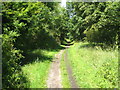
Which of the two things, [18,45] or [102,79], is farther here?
[18,45]

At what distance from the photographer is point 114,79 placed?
307 inches

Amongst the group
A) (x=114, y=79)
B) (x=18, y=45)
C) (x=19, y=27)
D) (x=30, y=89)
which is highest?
(x=19, y=27)

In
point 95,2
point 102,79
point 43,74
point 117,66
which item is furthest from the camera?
point 95,2

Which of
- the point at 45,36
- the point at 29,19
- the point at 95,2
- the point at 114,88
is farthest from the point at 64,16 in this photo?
the point at 114,88

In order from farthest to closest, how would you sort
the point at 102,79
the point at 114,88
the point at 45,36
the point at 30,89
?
the point at 45,36, the point at 102,79, the point at 30,89, the point at 114,88

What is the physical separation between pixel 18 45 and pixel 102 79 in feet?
26.2

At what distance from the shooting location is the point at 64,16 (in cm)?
4138

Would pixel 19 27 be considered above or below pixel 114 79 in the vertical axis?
above

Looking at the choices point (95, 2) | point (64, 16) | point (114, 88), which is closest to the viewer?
point (114, 88)

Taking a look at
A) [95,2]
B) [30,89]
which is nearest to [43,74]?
[30,89]

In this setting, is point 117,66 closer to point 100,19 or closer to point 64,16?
point 100,19

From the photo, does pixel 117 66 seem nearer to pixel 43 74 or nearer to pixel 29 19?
pixel 43 74

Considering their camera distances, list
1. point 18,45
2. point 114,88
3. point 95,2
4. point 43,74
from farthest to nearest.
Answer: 1. point 95,2
2. point 18,45
3. point 43,74
4. point 114,88

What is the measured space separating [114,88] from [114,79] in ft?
2.45
